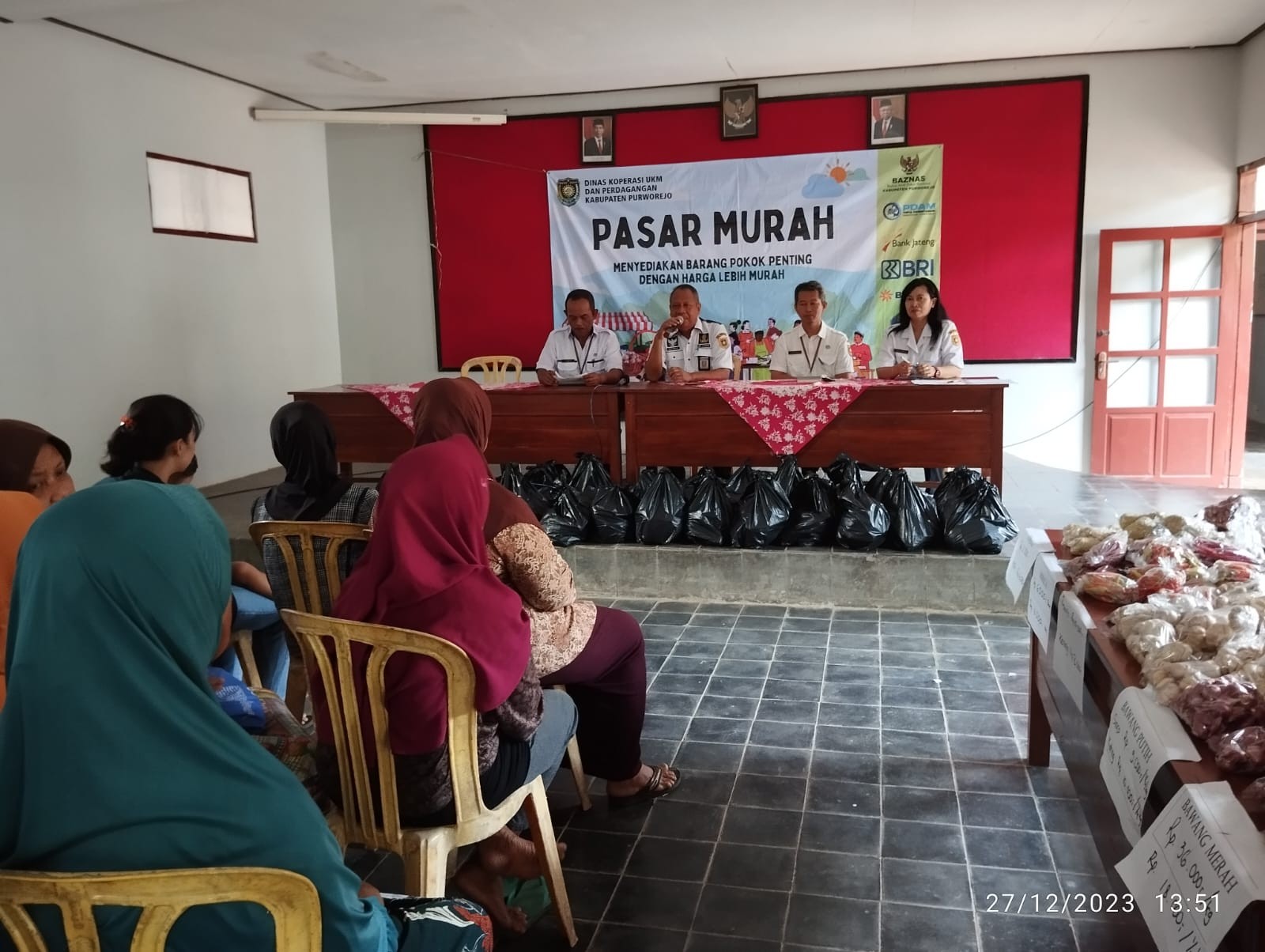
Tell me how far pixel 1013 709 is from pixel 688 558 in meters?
1.57

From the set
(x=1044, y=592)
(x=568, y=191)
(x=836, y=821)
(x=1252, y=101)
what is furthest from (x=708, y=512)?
(x=1252, y=101)

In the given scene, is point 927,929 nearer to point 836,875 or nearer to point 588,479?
point 836,875

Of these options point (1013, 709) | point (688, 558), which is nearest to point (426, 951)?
point (1013, 709)

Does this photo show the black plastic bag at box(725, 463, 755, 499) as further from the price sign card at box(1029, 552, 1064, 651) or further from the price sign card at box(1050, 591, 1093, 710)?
the price sign card at box(1050, 591, 1093, 710)

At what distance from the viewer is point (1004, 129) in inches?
242

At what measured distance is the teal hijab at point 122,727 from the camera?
2.88 ft

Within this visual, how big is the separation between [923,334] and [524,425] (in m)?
2.15

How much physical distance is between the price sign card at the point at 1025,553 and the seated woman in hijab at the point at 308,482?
5.49 ft

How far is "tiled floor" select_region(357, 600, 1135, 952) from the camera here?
6.14ft

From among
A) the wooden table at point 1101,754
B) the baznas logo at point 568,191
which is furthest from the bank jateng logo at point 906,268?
the wooden table at point 1101,754

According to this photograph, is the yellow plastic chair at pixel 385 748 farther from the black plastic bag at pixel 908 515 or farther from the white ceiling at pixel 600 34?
the white ceiling at pixel 600 34

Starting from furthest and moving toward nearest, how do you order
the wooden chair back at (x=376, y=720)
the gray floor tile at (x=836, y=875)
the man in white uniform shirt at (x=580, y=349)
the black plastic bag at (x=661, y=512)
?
the man in white uniform shirt at (x=580, y=349)
the black plastic bag at (x=661, y=512)
the gray floor tile at (x=836, y=875)
the wooden chair back at (x=376, y=720)

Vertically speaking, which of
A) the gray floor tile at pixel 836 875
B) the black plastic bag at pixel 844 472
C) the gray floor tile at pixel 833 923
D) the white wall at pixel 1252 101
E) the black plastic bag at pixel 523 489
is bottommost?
the gray floor tile at pixel 833 923

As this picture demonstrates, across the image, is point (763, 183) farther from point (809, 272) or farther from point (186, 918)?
point (186, 918)
